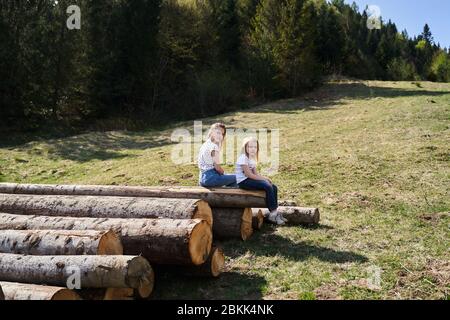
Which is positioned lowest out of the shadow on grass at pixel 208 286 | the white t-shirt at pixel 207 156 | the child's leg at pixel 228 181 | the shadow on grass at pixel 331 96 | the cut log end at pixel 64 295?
the shadow on grass at pixel 208 286

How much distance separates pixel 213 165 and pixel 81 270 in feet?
12.2

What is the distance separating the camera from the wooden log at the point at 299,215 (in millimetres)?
8750

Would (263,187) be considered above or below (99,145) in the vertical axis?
above

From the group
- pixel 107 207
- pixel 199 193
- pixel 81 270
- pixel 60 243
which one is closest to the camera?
pixel 81 270

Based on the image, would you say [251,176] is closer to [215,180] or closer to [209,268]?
[215,180]

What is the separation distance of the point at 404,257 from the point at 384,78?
64.9m

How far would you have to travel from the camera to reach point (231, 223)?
775 cm

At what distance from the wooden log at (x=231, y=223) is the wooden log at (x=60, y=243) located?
2.35 m

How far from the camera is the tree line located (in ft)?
93.3

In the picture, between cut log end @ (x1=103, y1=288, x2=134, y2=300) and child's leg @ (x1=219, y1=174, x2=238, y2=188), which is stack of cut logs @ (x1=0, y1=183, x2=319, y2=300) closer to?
cut log end @ (x1=103, y1=288, x2=134, y2=300)

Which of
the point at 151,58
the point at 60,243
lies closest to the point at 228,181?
the point at 60,243

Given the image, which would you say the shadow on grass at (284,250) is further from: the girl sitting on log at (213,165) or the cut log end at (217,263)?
the girl sitting on log at (213,165)

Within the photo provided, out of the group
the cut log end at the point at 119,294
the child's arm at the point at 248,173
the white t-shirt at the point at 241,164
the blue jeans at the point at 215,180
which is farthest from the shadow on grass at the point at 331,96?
the cut log end at the point at 119,294

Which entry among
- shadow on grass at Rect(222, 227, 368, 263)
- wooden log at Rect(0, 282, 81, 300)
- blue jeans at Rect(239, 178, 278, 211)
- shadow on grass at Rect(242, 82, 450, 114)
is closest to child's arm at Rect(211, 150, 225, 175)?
blue jeans at Rect(239, 178, 278, 211)
